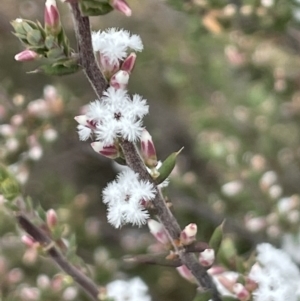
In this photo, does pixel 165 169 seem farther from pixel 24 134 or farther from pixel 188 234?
pixel 24 134

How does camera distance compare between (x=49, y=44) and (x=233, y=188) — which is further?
(x=233, y=188)

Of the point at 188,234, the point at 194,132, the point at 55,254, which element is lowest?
the point at 194,132

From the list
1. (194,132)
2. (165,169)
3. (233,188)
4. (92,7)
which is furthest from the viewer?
(194,132)

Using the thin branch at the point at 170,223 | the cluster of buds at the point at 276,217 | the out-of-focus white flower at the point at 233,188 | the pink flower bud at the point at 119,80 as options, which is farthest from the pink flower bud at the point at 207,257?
the out-of-focus white flower at the point at 233,188

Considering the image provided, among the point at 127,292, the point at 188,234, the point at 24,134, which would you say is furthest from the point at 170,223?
the point at 24,134

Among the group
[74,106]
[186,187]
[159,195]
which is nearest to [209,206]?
[186,187]

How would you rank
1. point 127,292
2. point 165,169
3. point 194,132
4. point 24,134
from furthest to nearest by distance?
point 194,132, point 24,134, point 127,292, point 165,169
